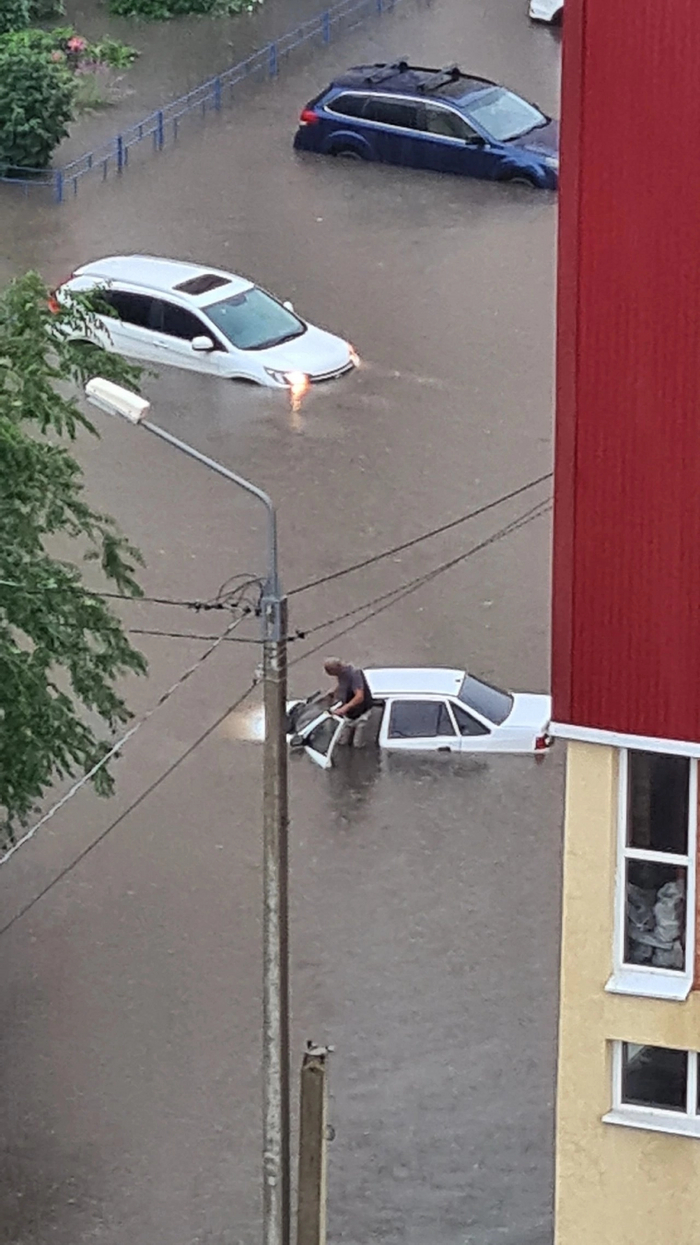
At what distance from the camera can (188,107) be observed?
3809 centimetres

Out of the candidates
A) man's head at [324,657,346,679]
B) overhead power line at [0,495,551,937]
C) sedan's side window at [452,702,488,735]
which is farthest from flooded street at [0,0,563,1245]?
man's head at [324,657,346,679]

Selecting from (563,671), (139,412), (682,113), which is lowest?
(563,671)

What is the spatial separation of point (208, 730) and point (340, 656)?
5.54ft

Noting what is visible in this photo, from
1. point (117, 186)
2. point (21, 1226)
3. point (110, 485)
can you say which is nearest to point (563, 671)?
point (21, 1226)

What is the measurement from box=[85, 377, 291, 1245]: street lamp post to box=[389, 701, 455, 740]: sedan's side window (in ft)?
26.7

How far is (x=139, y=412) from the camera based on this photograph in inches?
548

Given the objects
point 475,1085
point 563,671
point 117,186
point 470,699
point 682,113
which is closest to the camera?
point 682,113

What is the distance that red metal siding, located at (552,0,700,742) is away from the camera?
12.3 m

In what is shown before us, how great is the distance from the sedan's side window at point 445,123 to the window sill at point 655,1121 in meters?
22.7

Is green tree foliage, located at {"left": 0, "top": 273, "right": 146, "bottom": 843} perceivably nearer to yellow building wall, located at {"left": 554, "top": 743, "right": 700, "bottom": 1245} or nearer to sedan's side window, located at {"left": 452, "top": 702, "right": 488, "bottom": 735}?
yellow building wall, located at {"left": 554, "top": 743, "right": 700, "bottom": 1245}

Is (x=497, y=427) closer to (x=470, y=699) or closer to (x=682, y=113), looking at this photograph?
(x=470, y=699)

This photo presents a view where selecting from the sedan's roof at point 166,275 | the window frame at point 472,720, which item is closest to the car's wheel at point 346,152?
→ the sedan's roof at point 166,275

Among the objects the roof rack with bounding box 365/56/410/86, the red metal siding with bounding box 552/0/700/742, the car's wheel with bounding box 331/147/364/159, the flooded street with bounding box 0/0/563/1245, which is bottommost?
the flooded street with bounding box 0/0/563/1245

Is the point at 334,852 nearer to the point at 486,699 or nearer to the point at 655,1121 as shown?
the point at 486,699
